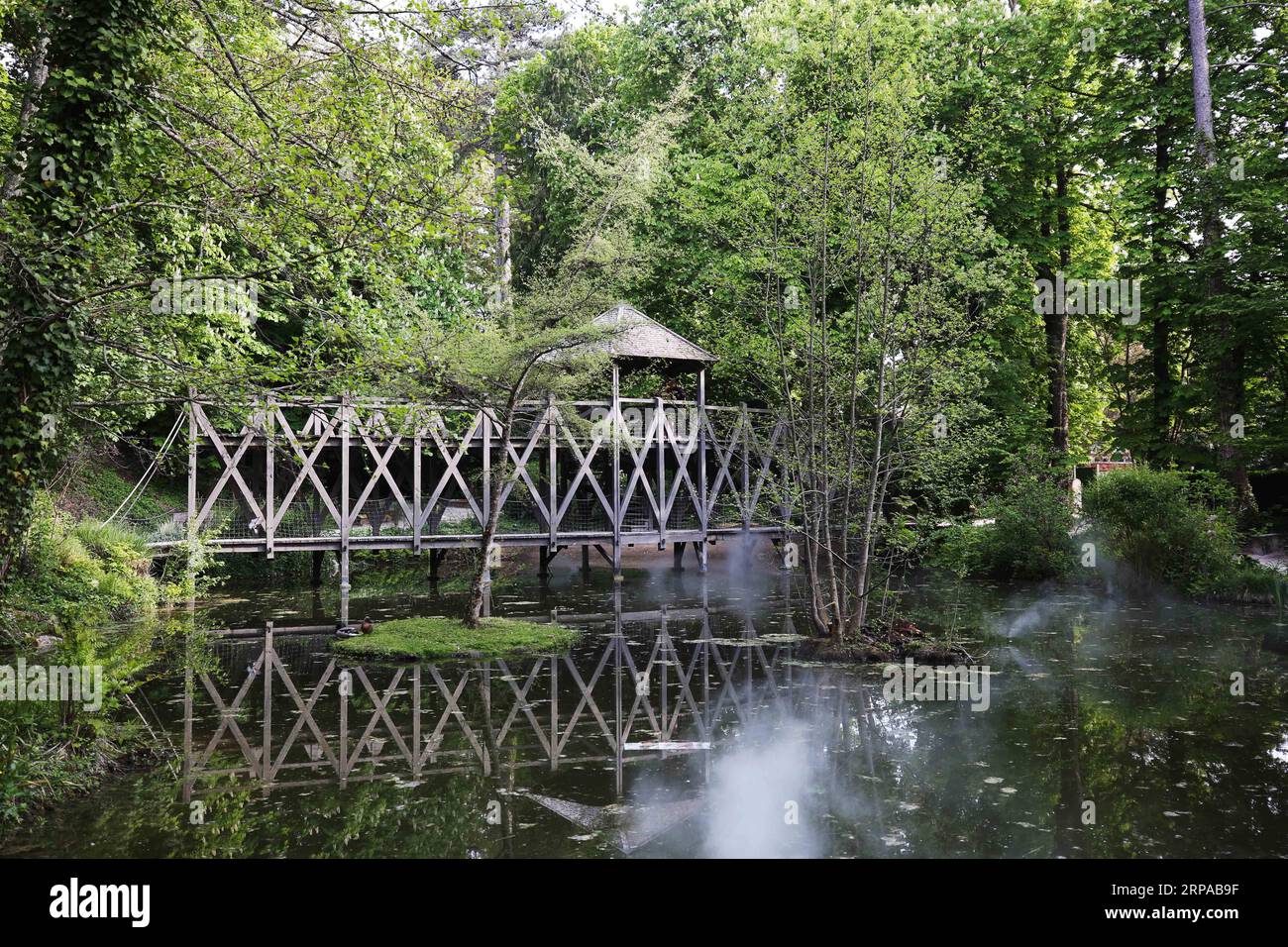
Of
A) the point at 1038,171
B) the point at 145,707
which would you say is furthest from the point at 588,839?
the point at 1038,171

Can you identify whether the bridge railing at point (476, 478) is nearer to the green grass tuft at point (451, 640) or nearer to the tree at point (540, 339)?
the tree at point (540, 339)

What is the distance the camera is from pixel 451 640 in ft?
36.0

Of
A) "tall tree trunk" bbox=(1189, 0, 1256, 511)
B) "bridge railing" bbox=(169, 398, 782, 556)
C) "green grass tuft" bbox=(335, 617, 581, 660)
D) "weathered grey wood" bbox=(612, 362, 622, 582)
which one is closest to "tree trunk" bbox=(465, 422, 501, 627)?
"green grass tuft" bbox=(335, 617, 581, 660)

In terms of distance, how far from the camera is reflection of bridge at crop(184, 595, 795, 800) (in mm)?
6637

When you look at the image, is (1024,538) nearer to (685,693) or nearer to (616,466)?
(616,466)

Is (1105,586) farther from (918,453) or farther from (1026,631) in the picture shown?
(918,453)

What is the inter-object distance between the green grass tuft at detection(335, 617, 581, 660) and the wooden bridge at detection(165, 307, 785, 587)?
2351mm

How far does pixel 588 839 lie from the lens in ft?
16.6

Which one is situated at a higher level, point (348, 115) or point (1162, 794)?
point (348, 115)

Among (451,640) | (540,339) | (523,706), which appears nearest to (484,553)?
(451,640)

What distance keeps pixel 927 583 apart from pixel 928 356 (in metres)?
8.69

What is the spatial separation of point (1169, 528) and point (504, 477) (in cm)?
1079
